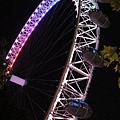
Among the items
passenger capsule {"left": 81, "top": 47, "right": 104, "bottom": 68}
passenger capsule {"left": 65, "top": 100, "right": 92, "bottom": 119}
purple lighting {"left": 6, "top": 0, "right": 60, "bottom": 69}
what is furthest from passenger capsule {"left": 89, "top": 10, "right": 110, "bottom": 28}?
purple lighting {"left": 6, "top": 0, "right": 60, "bottom": 69}

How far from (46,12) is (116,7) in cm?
1045

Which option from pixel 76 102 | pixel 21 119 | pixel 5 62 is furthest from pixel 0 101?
pixel 76 102

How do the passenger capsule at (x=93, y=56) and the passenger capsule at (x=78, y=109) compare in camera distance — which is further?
the passenger capsule at (x=93, y=56)

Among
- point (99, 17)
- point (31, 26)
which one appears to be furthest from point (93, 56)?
point (31, 26)

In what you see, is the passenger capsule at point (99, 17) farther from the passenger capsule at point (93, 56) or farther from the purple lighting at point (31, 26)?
the purple lighting at point (31, 26)

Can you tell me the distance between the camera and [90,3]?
13648mm

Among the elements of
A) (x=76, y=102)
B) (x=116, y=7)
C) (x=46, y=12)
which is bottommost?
(x=76, y=102)

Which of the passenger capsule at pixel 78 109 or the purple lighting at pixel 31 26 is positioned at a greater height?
→ the purple lighting at pixel 31 26

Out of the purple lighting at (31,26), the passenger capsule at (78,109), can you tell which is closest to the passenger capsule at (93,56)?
the passenger capsule at (78,109)

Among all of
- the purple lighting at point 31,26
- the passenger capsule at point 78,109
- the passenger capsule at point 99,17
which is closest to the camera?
the passenger capsule at point 78,109

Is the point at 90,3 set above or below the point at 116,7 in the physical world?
above

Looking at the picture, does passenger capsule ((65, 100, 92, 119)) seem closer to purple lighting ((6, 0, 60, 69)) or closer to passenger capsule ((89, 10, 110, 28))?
passenger capsule ((89, 10, 110, 28))

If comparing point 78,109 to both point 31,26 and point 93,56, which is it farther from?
point 31,26

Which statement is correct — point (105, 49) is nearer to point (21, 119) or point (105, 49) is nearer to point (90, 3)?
point (21, 119)
